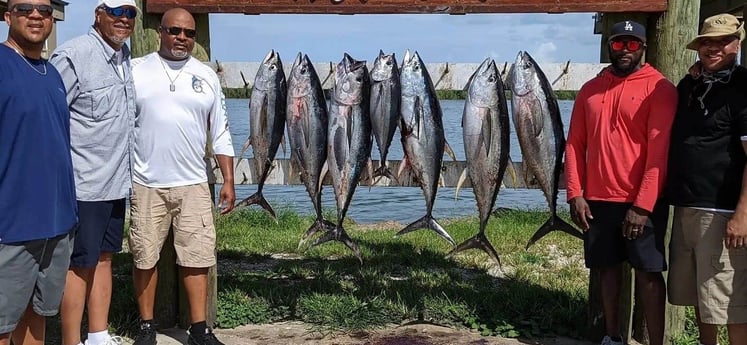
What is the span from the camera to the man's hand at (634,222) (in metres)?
3.48

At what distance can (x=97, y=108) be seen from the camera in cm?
341

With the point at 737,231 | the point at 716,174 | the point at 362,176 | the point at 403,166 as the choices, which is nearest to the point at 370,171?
the point at 362,176

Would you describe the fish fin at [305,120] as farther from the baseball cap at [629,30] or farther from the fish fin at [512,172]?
the baseball cap at [629,30]

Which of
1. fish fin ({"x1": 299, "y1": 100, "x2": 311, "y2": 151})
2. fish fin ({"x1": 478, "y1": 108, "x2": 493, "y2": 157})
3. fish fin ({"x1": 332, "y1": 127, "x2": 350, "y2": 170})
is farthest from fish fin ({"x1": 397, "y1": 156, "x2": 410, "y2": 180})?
fish fin ({"x1": 299, "y1": 100, "x2": 311, "y2": 151})

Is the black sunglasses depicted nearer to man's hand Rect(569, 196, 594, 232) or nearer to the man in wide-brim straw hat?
man's hand Rect(569, 196, 594, 232)

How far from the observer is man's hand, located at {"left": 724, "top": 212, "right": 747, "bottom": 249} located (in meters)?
3.12

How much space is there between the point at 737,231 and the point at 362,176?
7.03 ft

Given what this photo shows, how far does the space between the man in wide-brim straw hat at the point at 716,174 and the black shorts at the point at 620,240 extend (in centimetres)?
16

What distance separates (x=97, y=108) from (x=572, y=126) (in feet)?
8.27

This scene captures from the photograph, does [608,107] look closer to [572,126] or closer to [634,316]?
[572,126]

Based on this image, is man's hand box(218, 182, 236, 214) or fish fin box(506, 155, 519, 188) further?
fish fin box(506, 155, 519, 188)

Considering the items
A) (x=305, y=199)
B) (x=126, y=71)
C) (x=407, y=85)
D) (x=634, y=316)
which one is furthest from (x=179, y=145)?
(x=305, y=199)

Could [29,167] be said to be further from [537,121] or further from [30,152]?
[537,121]

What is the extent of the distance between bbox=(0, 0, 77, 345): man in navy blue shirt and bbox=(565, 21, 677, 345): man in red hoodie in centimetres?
259
